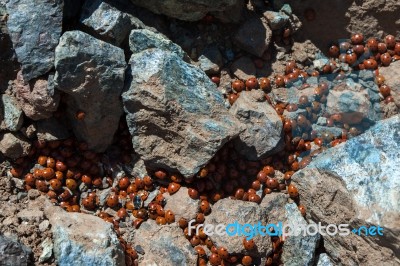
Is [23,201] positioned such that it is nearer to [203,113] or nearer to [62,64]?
[62,64]

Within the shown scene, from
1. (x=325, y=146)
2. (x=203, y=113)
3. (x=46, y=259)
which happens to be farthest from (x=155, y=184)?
(x=325, y=146)

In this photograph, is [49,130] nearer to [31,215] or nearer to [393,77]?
[31,215]

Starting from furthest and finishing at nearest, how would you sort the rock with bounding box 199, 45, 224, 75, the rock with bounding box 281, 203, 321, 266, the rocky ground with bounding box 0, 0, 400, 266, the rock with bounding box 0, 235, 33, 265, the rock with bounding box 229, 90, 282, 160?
the rock with bounding box 199, 45, 224, 75, the rock with bounding box 229, 90, 282, 160, the rock with bounding box 281, 203, 321, 266, the rocky ground with bounding box 0, 0, 400, 266, the rock with bounding box 0, 235, 33, 265

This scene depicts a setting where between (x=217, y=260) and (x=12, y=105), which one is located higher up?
(x=12, y=105)

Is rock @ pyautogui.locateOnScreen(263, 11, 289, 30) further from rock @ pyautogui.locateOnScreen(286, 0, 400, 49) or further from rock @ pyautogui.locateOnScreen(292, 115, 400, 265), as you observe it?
rock @ pyautogui.locateOnScreen(292, 115, 400, 265)

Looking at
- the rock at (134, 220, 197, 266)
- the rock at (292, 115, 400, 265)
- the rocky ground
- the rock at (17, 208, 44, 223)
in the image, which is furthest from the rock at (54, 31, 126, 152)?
the rock at (292, 115, 400, 265)

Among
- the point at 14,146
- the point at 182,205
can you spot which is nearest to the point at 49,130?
the point at 14,146
